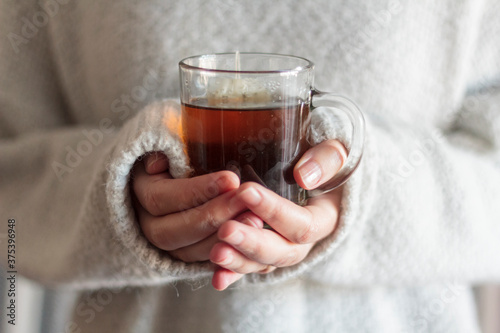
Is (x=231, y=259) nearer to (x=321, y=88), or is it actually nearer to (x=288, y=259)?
(x=288, y=259)

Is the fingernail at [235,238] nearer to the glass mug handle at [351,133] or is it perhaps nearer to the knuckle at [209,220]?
the knuckle at [209,220]

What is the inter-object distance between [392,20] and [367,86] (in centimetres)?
10

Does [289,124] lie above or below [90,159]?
above

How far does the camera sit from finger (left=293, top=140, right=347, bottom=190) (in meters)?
0.42

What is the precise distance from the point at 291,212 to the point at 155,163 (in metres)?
0.15

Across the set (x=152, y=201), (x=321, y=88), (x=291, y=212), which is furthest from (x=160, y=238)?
(x=321, y=88)

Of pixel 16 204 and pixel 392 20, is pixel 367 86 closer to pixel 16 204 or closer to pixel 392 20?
pixel 392 20

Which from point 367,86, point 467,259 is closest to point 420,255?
point 467,259

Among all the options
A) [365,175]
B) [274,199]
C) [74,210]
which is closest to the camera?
[274,199]

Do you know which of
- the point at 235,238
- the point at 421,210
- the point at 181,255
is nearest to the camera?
→ the point at 235,238

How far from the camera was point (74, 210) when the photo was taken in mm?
601

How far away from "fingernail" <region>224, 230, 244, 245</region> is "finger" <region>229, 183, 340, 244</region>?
1.0 inches

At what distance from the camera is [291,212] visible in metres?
0.40

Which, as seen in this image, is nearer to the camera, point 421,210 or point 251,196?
point 251,196
